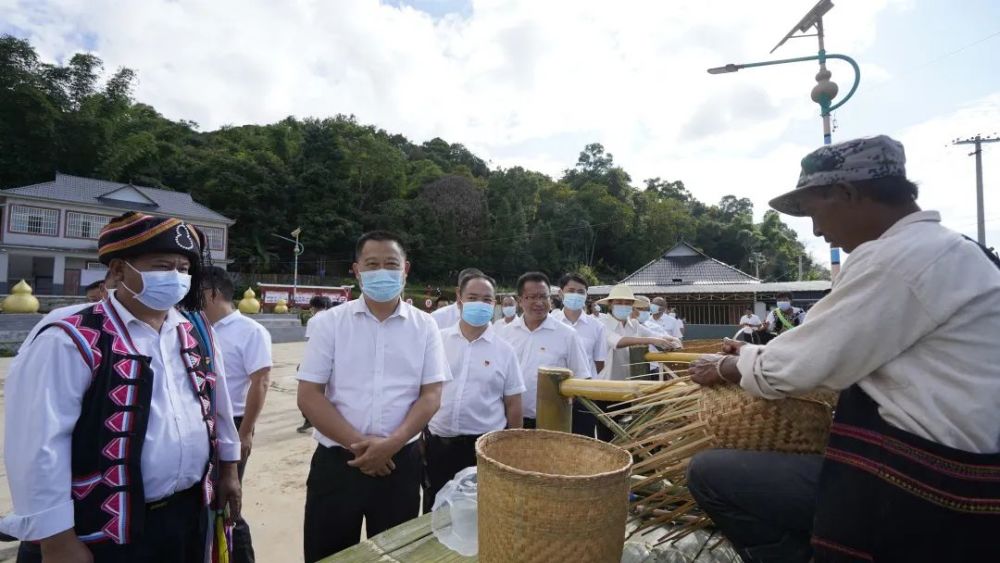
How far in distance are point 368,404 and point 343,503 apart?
49cm

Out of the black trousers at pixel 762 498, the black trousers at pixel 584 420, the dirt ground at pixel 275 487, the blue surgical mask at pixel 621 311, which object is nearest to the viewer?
the black trousers at pixel 762 498

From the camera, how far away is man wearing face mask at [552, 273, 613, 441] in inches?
184

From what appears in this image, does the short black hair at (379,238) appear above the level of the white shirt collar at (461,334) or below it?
above

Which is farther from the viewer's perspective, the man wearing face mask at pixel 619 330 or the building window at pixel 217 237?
the building window at pixel 217 237

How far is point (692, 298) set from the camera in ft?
71.7

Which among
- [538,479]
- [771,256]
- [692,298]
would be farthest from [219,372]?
[771,256]

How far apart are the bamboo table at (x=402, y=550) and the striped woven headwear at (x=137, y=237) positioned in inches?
55.0

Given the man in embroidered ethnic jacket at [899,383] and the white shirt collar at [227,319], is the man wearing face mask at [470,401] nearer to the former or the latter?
the white shirt collar at [227,319]

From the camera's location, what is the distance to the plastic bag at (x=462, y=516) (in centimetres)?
193

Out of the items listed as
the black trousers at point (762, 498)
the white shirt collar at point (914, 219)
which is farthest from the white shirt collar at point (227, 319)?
the white shirt collar at point (914, 219)

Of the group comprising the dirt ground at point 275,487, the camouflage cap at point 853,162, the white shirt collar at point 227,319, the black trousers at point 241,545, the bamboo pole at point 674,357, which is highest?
the camouflage cap at point 853,162

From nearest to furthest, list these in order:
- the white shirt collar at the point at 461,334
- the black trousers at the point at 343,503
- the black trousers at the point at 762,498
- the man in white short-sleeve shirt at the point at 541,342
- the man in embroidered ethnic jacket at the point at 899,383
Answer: the man in embroidered ethnic jacket at the point at 899,383 < the black trousers at the point at 762,498 < the black trousers at the point at 343,503 < the white shirt collar at the point at 461,334 < the man in white short-sleeve shirt at the point at 541,342

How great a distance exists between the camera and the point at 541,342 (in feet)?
14.3

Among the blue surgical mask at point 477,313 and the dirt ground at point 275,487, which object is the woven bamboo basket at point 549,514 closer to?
the blue surgical mask at point 477,313
